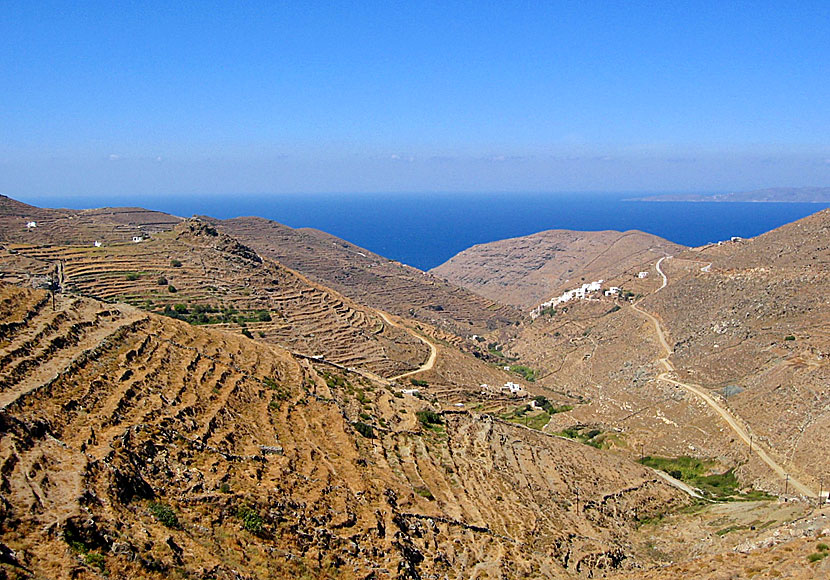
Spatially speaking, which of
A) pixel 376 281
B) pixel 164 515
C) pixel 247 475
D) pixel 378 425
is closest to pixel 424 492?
pixel 378 425

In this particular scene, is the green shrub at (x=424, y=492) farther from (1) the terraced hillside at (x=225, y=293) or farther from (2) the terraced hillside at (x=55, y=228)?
(2) the terraced hillside at (x=55, y=228)

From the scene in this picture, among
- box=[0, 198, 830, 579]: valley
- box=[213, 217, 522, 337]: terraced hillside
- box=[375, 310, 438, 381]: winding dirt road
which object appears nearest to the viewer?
box=[0, 198, 830, 579]: valley

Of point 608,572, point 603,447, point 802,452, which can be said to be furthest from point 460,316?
point 608,572

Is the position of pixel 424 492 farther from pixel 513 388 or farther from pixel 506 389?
pixel 513 388

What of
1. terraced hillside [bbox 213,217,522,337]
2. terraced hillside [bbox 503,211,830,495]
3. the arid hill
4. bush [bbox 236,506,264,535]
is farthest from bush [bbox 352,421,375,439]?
the arid hill


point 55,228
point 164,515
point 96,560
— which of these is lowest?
point 164,515

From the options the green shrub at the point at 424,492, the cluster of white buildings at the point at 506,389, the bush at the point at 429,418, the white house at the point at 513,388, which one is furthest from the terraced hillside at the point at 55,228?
the green shrub at the point at 424,492

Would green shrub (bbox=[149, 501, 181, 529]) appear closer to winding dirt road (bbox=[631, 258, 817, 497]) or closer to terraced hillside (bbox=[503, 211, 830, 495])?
winding dirt road (bbox=[631, 258, 817, 497])

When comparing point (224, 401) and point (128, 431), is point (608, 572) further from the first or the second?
point (128, 431)
